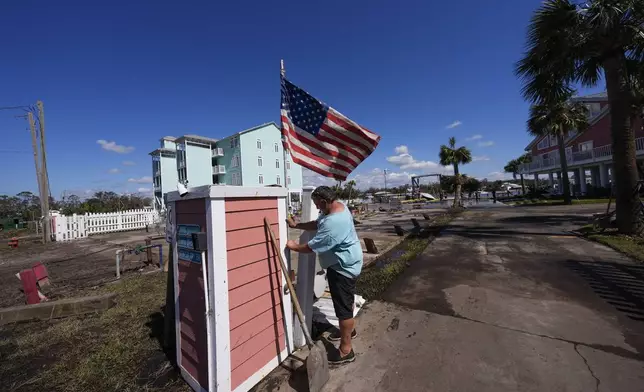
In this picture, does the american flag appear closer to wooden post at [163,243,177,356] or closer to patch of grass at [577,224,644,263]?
wooden post at [163,243,177,356]

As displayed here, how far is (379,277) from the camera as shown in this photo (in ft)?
17.7

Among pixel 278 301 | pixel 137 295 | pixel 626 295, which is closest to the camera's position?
pixel 278 301

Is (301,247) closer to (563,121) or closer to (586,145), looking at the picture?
(563,121)

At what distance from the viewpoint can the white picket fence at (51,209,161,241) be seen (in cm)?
1498

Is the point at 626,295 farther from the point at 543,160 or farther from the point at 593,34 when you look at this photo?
the point at 543,160

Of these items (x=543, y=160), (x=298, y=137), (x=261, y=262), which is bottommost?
(x=261, y=262)

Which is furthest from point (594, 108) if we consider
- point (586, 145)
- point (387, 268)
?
point (387, 268)

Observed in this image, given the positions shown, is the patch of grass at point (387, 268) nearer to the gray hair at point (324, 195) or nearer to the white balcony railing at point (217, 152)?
the gray hair at point (324, 195)

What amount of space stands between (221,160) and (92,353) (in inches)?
1527

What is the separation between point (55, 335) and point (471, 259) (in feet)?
25.0

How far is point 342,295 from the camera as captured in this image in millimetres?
2750

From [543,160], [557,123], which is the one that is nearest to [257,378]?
[557,123]

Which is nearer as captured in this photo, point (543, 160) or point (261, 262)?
point (261, 262)

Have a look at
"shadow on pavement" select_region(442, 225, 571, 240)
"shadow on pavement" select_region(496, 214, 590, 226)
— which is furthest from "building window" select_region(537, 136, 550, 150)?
"shadow on pavement" select_region(442, 225, 571, 240)
